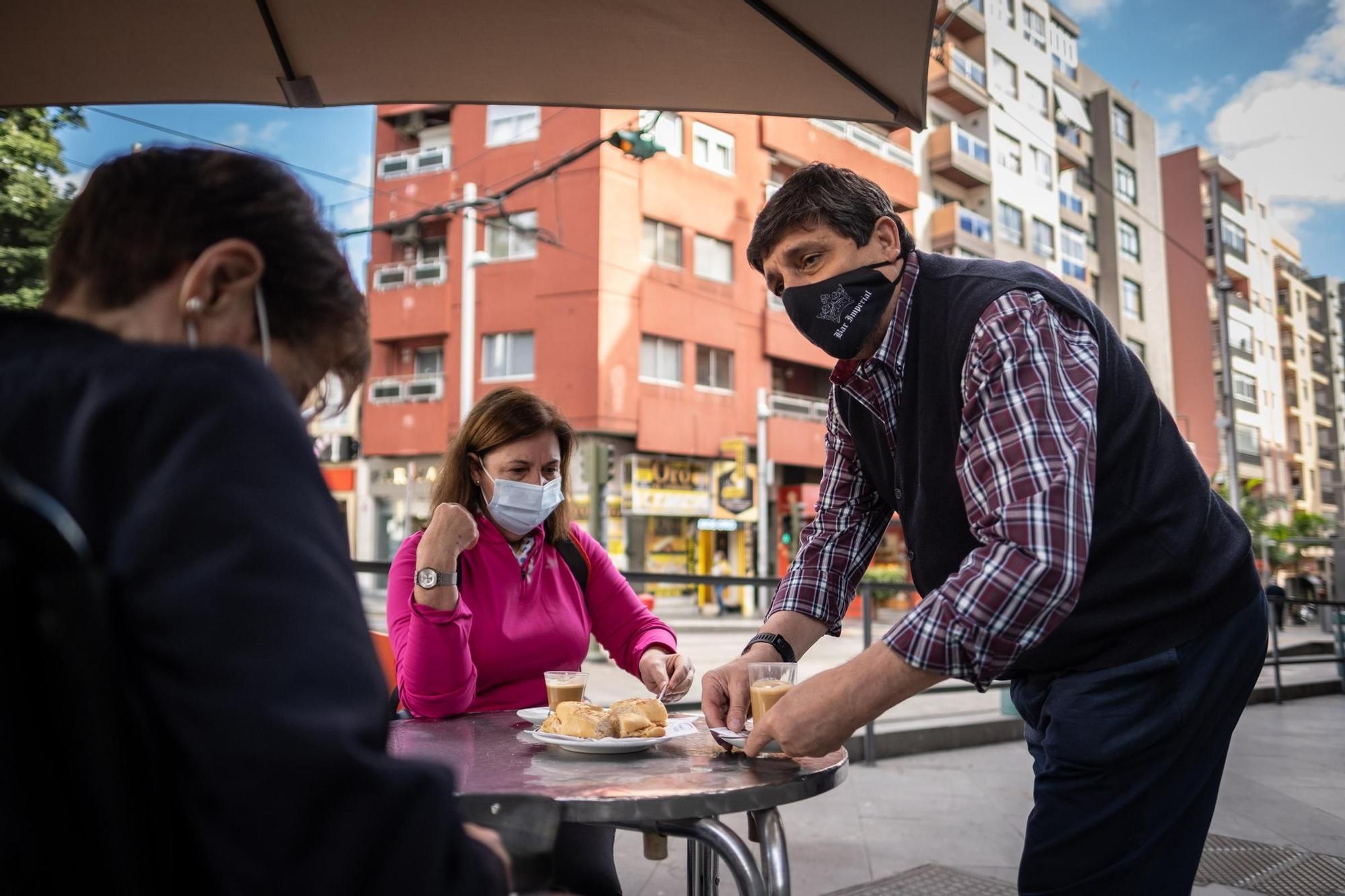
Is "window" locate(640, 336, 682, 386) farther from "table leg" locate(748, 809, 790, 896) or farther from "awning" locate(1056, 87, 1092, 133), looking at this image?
"table leg" locate(748, 809, 790, 896)

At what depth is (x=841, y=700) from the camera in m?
1.37

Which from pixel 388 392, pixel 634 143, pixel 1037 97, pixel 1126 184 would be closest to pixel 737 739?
pixel 634 143

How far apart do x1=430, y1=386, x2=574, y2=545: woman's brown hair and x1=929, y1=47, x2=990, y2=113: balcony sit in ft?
92.7

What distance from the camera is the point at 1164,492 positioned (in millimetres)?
1583

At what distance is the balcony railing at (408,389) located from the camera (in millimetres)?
23469

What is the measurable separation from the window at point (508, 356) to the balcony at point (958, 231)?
44.9 feet

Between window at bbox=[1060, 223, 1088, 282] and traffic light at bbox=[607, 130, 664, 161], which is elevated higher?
window at bbox=[1060, 223, 1088, 282]

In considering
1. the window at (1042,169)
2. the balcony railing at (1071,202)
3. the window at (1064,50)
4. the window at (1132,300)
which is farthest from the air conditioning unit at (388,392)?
the window at (1132,300)

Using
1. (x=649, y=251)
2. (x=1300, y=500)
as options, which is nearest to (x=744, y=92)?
(x=649, y=251)

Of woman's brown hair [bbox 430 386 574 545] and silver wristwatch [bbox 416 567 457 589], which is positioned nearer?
silver wristwatch [bbox 416 567 457 589]

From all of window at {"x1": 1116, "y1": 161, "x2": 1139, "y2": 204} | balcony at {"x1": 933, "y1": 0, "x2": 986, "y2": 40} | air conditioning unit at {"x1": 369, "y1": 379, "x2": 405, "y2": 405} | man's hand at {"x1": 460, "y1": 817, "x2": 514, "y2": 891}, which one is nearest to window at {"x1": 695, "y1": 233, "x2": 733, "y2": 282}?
air conditioning unit at {"x1": 369, "y1": 379, "x2": 405, "y2": 405}

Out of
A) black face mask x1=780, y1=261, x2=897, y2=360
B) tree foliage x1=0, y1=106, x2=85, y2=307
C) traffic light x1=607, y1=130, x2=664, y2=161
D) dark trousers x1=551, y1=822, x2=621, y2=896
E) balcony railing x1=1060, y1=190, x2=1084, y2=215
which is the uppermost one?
balcony railing x1=1060, y1=190, x2=1084, y2=215

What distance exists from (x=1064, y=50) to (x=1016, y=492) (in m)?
39.4

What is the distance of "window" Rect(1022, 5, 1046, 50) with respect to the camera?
106 feet
